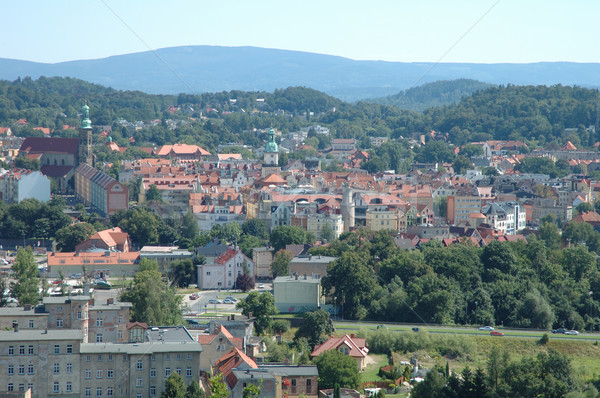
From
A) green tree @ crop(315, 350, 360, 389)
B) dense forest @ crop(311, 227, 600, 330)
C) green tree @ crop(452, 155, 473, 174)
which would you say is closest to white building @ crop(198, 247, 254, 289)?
dense forest @ crop(311, 227, 600, 330)

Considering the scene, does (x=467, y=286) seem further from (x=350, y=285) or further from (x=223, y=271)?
(x=223, y=271)

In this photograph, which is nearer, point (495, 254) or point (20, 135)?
point (495, 254)

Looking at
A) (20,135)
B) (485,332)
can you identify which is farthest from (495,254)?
(20,135)

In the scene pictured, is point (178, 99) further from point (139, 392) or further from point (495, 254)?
point (139, 392)

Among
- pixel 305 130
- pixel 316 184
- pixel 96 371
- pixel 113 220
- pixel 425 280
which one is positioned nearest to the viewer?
pixel 96 371

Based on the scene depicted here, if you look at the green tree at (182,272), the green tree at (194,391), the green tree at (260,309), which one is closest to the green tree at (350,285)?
the green tree at (260,309)

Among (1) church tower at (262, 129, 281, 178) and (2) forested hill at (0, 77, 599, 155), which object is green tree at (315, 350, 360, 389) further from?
(2) forested hill at (0, 77, 599, 155)
